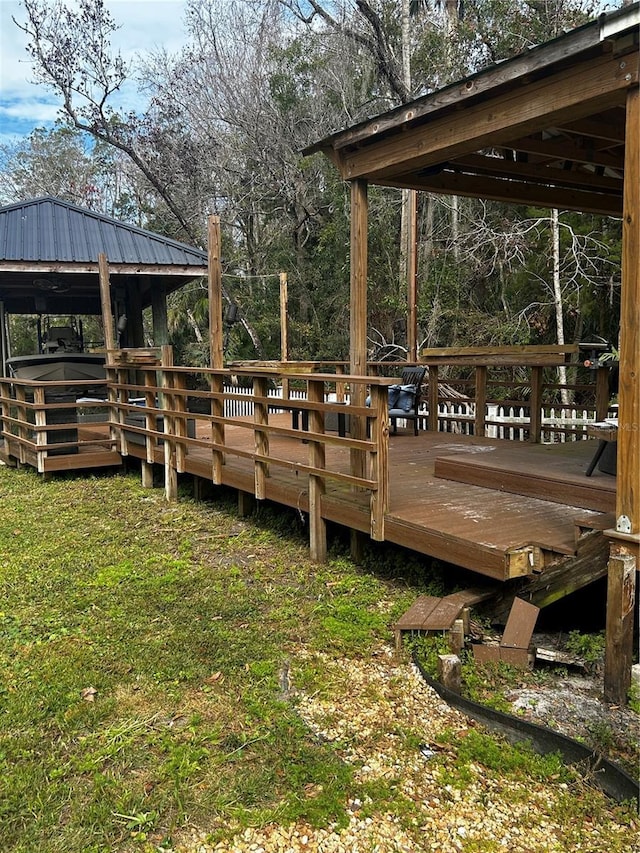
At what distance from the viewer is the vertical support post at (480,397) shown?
7.17 metres

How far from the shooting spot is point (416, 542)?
403cm

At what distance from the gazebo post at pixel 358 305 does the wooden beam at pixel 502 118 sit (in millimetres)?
208

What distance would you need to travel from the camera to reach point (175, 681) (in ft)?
10.6

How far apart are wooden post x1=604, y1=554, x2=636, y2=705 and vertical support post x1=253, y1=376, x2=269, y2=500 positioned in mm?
3099

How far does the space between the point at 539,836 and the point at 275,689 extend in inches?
51.9

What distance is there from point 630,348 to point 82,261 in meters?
7.96

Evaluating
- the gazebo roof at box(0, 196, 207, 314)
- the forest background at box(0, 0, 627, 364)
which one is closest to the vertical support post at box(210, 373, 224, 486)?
the gazebo roof at box(0, 196, 207, 314)

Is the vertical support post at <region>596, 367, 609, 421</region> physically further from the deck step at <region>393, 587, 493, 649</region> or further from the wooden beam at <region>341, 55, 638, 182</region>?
the deck step at <region>393, 587, 493, 649</region>

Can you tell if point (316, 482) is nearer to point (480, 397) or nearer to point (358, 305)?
point (358, 305)

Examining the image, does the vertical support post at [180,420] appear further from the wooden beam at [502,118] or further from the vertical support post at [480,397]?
the vertical support post at [480,397]

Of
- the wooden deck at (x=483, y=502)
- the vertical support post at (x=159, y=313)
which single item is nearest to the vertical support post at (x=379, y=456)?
the wooden deck at (x=483, y=502)

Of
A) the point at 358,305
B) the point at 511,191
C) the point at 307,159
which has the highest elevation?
the point at 307,159

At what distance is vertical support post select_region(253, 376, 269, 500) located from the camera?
5512mm

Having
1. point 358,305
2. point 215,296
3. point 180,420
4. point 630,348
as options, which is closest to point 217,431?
point 180,420
